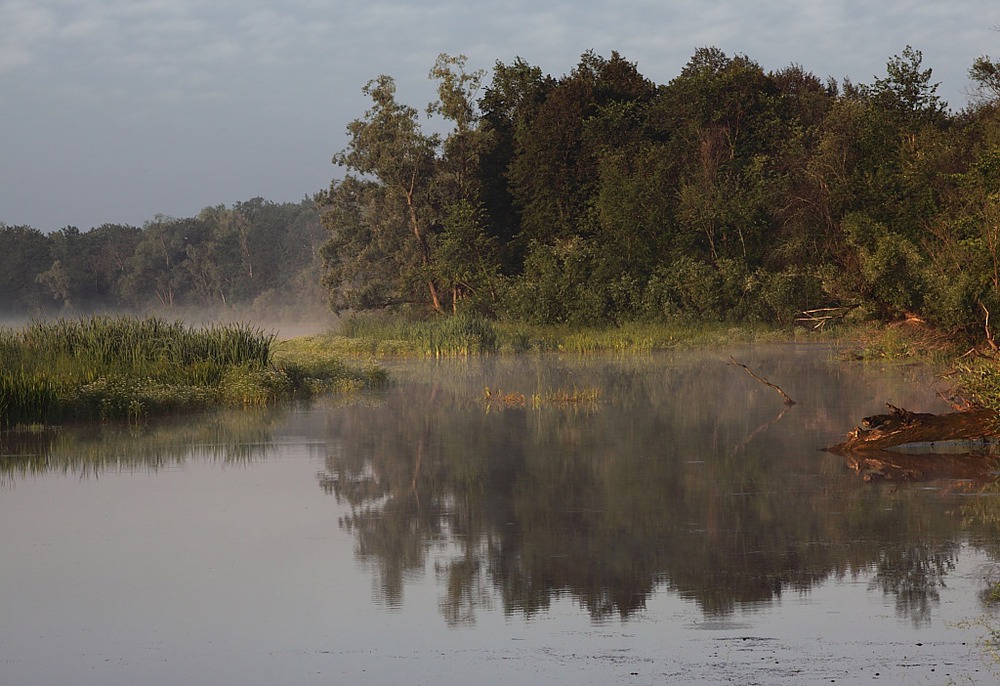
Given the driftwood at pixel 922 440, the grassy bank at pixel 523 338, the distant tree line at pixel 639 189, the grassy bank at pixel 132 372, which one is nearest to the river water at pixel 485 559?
the driftwood at pixel 922 440

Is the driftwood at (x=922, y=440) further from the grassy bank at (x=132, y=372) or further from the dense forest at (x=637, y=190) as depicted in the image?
A: the dense forest at (x=637, y=190)

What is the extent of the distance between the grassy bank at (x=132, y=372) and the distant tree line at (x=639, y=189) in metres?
25.4

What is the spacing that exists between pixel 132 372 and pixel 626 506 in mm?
15432

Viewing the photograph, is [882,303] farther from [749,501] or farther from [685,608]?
[685,608]

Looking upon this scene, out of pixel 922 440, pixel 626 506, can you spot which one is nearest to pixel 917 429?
A: pixel 922 440

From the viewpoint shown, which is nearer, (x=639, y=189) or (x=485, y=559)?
(x=485, y=559)

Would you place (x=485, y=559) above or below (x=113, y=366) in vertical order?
below

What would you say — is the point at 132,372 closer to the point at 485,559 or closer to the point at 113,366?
the point at 113,366

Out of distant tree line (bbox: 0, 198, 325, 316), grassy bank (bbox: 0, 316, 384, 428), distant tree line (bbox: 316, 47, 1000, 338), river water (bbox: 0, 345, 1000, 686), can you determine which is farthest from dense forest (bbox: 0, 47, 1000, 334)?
distant tree line (bbox: 0, 198, 325, 316)

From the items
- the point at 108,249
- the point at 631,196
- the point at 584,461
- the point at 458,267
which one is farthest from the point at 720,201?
the point at 108,249

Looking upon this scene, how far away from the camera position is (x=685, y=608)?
30.5 feet

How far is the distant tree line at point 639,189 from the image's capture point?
5247 centimetres

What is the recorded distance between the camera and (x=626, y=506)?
1384 centimetres

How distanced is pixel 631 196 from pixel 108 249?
71.6 m
